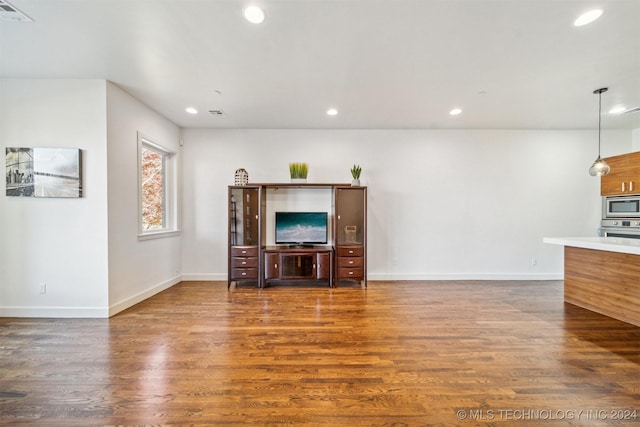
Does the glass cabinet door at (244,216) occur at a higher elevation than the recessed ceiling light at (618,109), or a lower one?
lower

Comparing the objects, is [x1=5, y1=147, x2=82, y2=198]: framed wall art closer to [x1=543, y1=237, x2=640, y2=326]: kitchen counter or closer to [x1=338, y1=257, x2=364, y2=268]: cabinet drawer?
[x1=338, y1=257, x2=364, y2=268]: cabinet drawer

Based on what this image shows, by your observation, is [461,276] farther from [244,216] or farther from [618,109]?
[244,216]

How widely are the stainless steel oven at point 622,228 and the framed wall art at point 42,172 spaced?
8.04 metres

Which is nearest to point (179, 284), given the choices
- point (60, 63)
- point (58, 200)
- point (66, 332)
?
point (66, 332)

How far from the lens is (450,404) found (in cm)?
165

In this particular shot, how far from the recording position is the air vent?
190cm

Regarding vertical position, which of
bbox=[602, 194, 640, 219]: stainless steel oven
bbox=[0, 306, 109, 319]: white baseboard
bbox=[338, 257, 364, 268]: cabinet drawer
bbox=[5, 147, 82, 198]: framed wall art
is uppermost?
bbox=[5, 147, 82, 198]: framed wall art

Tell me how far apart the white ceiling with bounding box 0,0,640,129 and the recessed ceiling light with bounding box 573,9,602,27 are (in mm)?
46

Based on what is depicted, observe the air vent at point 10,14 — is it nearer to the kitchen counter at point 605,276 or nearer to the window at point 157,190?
the window at point 157,190

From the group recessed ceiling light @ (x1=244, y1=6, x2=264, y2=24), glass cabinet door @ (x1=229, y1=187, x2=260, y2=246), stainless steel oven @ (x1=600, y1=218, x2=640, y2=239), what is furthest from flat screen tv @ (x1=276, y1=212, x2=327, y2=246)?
stainless steel oven @ (x1=600, y1=218, x2=640, y2=239)

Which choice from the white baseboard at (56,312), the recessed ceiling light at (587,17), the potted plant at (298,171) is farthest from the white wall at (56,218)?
the recessed ceiling light at (587,17)

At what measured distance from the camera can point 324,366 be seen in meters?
2.05

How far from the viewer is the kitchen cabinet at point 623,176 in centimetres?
396

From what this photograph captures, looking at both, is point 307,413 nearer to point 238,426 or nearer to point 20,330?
point 238,426
